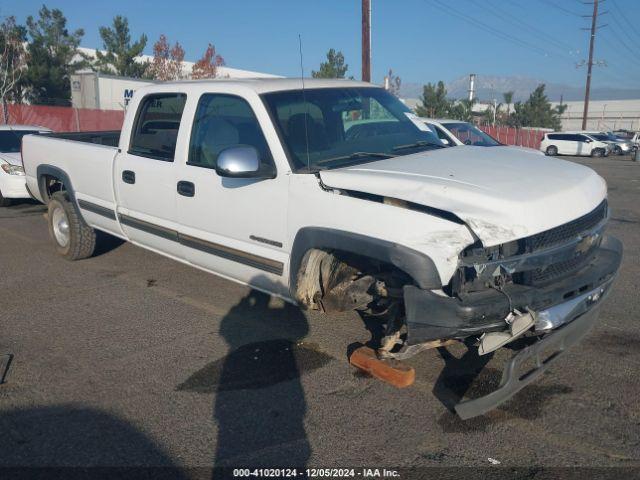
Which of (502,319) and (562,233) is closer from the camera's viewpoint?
(502,319)

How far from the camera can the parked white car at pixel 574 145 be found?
3503 cm

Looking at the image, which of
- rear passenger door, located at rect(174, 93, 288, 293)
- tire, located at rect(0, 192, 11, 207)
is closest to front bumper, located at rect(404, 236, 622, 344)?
rear passenger door, located at rect(174, 93, 288, 293)

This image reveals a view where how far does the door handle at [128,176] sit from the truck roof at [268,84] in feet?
2.64

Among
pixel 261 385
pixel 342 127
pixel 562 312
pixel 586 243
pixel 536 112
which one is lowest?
pixel 536 112

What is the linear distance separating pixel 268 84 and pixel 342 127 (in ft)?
2.18

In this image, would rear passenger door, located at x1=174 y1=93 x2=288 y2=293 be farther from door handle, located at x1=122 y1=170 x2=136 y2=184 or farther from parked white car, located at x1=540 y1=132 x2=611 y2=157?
parked white car, located at x1=540 y1=132 x2=611 y2=157

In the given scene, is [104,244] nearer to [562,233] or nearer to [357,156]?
[357,156]

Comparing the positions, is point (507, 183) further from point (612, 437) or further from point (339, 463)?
point (339, 463)

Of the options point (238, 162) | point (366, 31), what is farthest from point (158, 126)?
point (366, 31)

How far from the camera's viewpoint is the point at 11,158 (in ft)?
33.4

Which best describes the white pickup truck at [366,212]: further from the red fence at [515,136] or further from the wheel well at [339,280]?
the red fence at [515,136]

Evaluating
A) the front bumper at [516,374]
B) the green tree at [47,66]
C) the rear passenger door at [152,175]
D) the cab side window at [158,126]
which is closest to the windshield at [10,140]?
the rear passenger door at [152,175]

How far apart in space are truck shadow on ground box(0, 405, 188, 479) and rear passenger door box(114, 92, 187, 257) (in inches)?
74.9

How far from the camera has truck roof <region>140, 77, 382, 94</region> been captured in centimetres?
450
